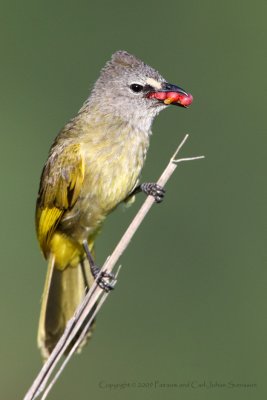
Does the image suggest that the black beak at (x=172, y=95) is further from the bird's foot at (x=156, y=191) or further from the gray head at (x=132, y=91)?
the bird's foot at (x=156, y=191)

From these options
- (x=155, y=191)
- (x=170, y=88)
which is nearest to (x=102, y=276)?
(x=155, y=191)

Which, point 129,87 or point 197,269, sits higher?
point 129,87

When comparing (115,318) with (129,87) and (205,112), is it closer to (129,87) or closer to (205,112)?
(129,87)

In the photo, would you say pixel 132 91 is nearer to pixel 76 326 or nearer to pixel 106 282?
pixel 106 282

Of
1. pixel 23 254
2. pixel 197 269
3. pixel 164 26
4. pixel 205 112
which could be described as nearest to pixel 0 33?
pixel 164 26

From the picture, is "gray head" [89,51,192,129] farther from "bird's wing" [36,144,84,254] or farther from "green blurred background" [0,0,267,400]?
"green blurred background" [0,0,267,400]

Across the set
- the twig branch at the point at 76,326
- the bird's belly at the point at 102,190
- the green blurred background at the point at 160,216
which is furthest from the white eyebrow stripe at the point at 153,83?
the green blurred background at the point at 160,216

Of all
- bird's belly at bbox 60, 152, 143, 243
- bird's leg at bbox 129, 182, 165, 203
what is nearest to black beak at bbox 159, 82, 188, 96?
bird's belly at bbox 60, 152, 143, 243
